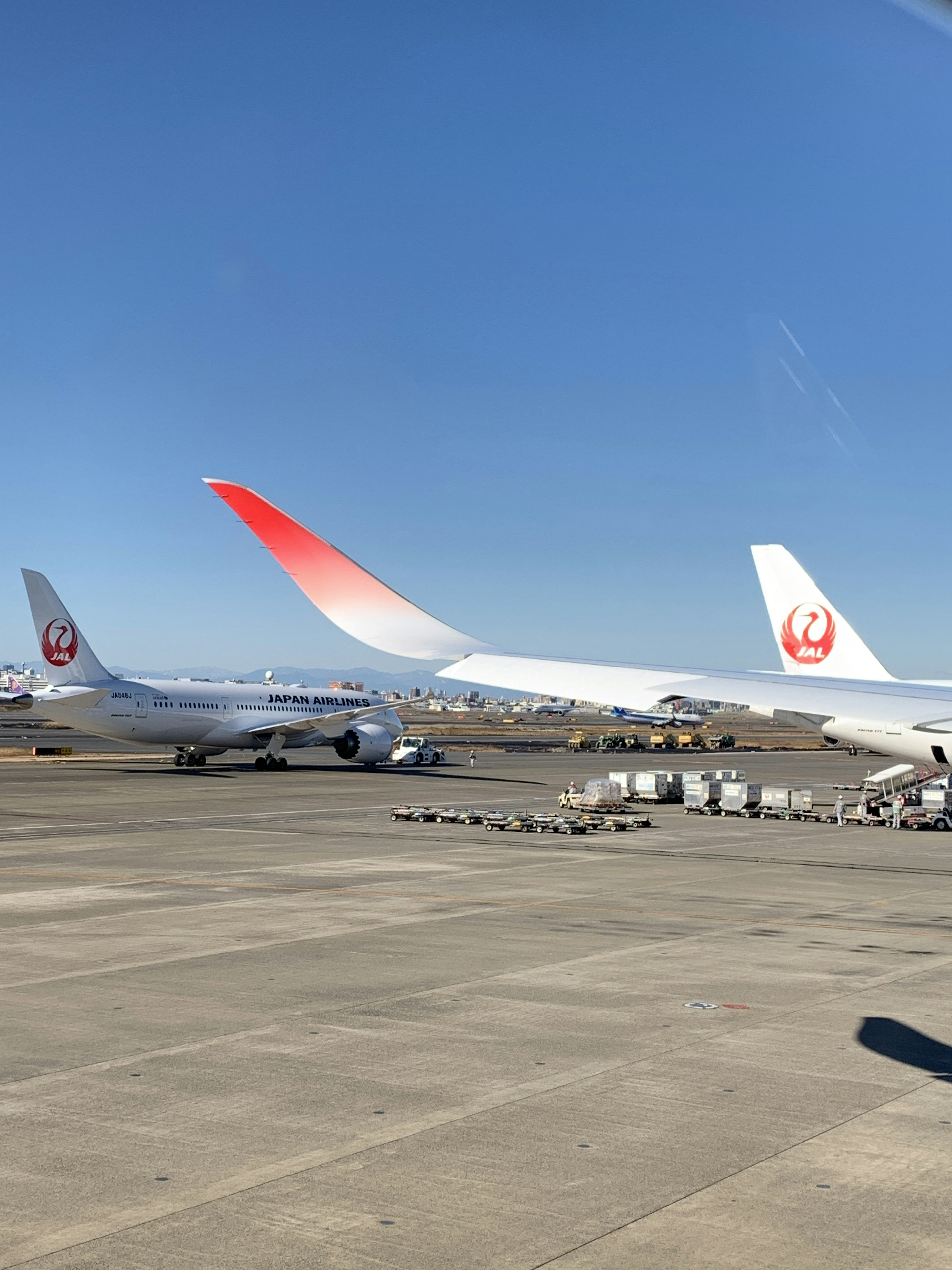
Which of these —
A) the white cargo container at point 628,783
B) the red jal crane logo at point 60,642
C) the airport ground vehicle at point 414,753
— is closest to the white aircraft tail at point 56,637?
the red jal crane logo at point 60,642

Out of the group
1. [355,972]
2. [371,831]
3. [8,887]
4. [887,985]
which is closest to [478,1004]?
[355,972]

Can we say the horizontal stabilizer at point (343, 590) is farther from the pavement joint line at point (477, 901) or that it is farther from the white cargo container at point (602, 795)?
the white cargo container at point (602, 795)

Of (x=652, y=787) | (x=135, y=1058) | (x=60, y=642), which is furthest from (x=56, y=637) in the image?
(x=135, y=1058)

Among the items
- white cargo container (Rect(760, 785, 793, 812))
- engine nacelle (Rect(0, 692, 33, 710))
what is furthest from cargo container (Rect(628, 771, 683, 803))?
engine nacelle (Rect(0, 692, 33, 710))

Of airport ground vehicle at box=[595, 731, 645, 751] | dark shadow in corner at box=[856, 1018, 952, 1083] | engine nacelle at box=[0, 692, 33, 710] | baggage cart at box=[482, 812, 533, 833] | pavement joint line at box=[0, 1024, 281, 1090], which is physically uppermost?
engine nacelle at box=[0, 692, 33, 710]

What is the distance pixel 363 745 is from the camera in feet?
226

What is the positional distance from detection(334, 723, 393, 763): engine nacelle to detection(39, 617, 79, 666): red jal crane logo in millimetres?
15684

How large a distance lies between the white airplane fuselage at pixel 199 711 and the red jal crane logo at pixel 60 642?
4.82 ft

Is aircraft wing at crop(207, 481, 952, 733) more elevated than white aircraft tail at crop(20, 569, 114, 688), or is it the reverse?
white aircraft tail at crop(20, 569, 114, 688)

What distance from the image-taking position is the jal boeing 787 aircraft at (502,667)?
340 inches

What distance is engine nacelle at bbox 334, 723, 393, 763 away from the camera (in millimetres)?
68875

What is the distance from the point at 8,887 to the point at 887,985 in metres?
15.5

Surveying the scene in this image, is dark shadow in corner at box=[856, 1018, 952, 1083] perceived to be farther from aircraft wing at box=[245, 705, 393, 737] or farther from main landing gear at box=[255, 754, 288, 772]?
main landing gear at box=[255, 754, 288, 772]

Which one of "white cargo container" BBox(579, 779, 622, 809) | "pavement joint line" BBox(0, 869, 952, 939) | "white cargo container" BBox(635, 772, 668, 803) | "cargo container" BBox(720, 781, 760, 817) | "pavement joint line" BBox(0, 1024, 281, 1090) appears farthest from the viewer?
"white cargo container" BBox(635, 772, 668, 803)
